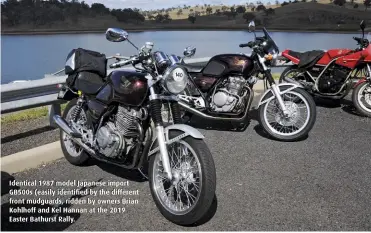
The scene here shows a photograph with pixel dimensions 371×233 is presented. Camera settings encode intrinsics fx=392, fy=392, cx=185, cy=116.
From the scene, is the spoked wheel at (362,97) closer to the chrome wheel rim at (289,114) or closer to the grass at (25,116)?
the chrome wheel rim at (289,114)

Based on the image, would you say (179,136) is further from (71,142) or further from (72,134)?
(71,142)

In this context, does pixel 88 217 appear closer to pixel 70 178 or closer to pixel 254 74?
pixel 70 178

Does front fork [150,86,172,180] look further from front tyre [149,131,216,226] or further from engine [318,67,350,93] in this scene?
engine [318,67,350,93]

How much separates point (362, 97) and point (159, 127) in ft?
15.4

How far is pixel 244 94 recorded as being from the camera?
5.55 m

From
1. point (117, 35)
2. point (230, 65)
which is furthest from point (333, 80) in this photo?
point (117, 35)

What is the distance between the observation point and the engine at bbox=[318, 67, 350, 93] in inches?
273

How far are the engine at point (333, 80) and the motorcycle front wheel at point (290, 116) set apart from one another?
5.41 ft

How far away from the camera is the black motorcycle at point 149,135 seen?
9.92ft

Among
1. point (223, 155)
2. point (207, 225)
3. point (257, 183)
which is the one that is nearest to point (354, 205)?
point (257, 183)

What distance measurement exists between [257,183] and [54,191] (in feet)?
6.34

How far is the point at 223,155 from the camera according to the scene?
4.64m

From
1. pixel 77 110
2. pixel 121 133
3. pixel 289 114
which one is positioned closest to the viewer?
pixel 121 133

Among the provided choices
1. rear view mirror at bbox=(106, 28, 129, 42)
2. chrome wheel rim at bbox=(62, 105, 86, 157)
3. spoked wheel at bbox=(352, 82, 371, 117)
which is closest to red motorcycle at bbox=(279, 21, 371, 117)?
spoked wheel at bbox=(352, 82, 371, 117)
